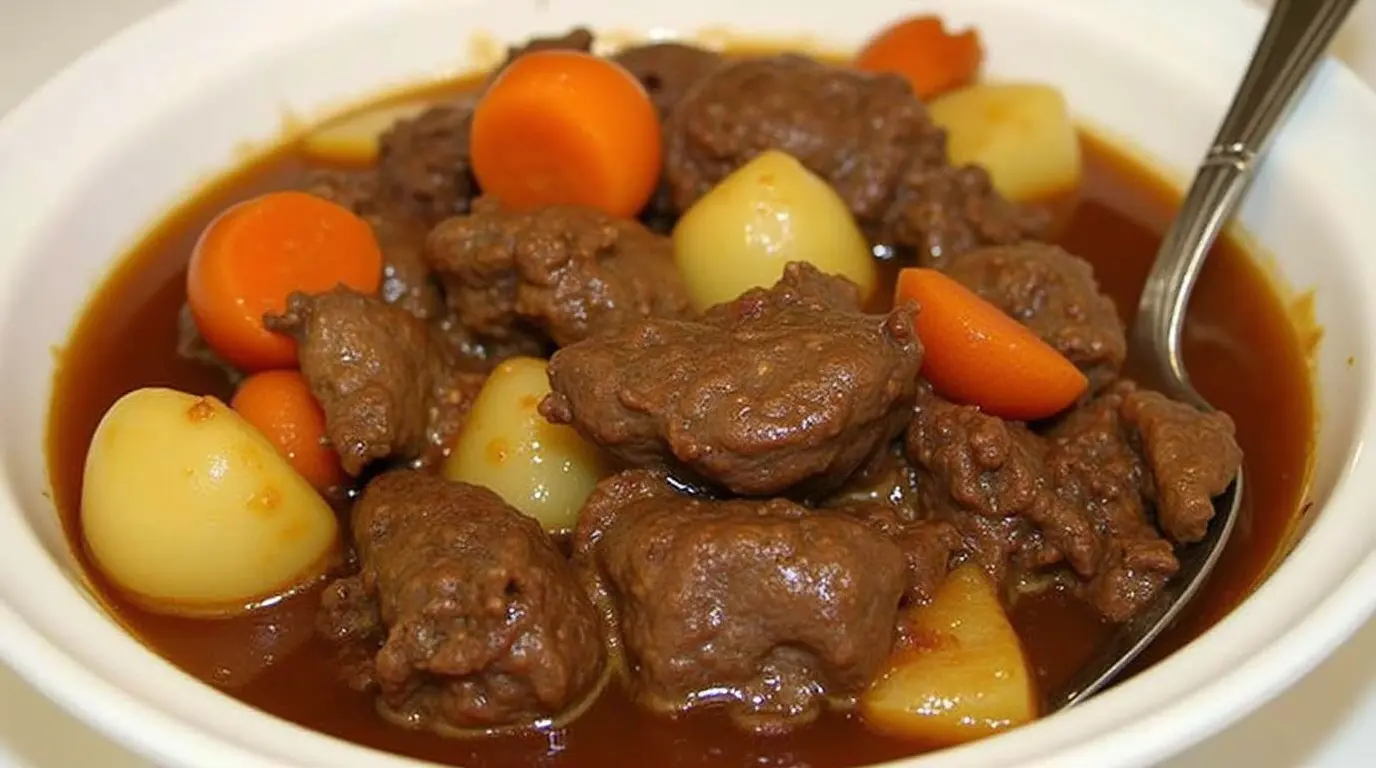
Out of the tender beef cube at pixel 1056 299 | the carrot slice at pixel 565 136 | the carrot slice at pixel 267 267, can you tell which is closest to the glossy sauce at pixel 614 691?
the carrot slice at pixel 267 267

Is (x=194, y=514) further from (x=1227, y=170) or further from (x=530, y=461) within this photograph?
(x=1227, y=170)

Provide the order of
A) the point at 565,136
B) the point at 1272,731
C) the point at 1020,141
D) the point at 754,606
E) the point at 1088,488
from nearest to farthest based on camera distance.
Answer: the point at 754,606, the point at 1272,731, the point at 1088,488, the point at 565,136, the point at 1020,141

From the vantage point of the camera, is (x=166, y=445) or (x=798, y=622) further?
(x=166, y=445)

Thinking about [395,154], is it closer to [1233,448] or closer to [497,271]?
[497,271]

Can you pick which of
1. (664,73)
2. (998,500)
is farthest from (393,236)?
(998,500)

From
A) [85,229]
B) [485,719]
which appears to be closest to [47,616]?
[485,719]
